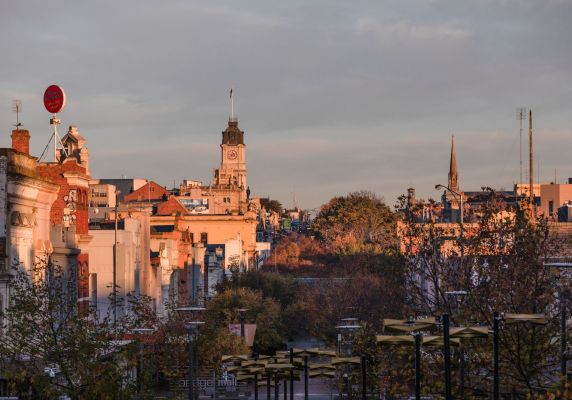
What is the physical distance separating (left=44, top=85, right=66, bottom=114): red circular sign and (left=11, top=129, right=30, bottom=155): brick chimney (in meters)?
5.59

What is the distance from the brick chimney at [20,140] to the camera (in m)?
57.8

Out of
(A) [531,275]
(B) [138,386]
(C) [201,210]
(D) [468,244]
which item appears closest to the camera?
(B) [138,386]

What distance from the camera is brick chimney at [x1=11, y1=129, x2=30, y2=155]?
5781cm

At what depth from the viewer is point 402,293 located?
5947cm

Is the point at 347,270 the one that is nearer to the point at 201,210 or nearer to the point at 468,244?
the point at 201,210

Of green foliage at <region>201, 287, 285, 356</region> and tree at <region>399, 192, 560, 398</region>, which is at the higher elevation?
tree at <region>399, 192, 560, 398</region>

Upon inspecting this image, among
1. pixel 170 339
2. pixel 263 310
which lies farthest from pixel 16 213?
pixel 263 310

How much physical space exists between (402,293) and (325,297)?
56.4 m

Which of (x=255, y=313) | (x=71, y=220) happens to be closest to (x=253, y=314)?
(x=255, y=313)

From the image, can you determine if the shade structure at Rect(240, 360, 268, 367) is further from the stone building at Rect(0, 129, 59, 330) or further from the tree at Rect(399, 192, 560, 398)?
the stone building at Rect(0, 129, 59, 330)

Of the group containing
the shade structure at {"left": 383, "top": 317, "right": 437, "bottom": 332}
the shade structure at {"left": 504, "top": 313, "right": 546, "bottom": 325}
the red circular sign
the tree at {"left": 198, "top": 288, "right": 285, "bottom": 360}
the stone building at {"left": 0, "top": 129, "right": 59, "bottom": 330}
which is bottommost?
the tree at {"left": 198, "top": 288, "right": 285, "bottom": 360}

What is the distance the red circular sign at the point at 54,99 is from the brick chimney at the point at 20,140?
5588 mm

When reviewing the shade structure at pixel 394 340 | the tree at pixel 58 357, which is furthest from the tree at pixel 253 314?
the shade structure at pixel 394 340

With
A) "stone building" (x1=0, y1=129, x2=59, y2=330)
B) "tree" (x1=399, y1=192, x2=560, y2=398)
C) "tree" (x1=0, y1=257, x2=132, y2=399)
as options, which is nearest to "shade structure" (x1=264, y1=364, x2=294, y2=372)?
"tree" (x1=399, y1=192, x2=560, y2=398)
